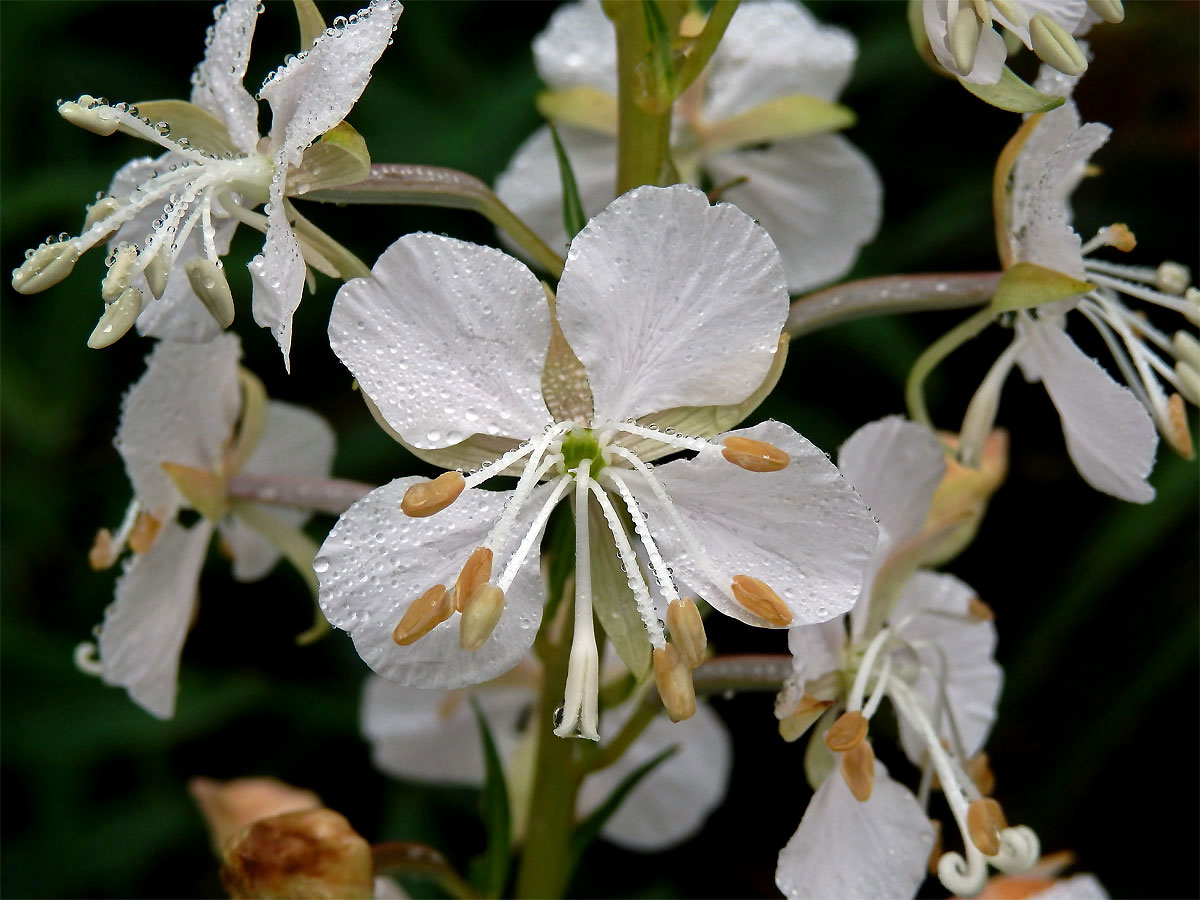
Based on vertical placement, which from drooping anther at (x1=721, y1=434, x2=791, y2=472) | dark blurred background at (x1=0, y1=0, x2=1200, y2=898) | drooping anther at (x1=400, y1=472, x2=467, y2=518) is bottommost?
dark blurred background at (x1=0, y1=0, x2=1200, y2=898)

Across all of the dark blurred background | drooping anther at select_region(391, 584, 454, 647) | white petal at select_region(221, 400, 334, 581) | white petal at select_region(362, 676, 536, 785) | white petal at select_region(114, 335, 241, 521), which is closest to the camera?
drooping anther at select_region(391, 584, 454, 647)

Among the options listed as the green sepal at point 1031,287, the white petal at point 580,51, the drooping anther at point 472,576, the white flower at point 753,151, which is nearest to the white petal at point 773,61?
the white flower at point 753,151

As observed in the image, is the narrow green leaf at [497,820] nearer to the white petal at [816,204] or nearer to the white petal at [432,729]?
the white petal at [432,729]

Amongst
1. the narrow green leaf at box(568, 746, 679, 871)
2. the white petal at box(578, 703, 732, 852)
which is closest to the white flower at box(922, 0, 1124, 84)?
the narrow green leaf at box(568, 746, 679, 871)

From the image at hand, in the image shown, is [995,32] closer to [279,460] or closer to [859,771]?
[859,771]

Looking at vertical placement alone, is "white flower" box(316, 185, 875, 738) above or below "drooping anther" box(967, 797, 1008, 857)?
above

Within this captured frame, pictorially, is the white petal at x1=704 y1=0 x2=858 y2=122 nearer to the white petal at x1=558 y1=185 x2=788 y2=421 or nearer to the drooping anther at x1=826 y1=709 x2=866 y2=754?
the white petal at x1=558 y1=185 x2=788 y2=421
